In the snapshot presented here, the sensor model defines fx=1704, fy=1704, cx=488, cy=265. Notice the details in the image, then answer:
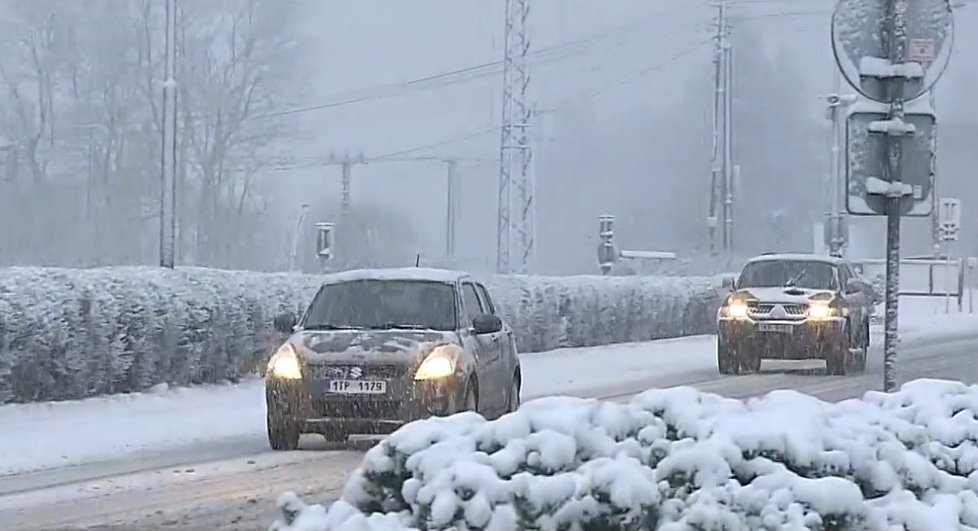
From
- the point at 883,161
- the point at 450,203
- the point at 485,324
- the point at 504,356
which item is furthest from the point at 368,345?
the point at 450,203

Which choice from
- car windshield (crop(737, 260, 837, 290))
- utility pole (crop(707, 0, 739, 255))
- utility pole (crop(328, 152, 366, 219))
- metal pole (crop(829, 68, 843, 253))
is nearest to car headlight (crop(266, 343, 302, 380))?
car windshield (crop(737, 260, 837, 290))

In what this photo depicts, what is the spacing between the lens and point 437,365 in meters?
13.8

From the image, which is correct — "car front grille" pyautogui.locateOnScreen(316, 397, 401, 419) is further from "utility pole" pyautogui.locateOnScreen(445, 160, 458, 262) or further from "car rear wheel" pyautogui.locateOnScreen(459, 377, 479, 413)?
"utility pole" pyautogui.locateOnScreen(445, 160, 458, 262)

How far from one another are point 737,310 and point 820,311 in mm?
1208

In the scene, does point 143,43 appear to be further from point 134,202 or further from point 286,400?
point 286,400

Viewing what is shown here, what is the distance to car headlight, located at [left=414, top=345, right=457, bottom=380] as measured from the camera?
13734 mm

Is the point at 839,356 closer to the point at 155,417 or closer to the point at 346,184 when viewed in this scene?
the point at 155,417

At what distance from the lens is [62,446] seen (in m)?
14.7

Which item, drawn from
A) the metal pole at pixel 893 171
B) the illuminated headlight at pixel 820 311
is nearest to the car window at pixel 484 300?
the metal pole at pixel 893 171

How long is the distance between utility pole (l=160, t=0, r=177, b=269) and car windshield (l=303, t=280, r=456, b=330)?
29.6ft

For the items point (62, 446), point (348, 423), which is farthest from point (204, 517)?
point (62, 446)

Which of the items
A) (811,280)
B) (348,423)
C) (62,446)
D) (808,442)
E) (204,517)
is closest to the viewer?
(808,442)

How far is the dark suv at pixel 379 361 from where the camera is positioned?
45.0ft

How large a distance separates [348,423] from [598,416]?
8165 millimetres
